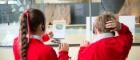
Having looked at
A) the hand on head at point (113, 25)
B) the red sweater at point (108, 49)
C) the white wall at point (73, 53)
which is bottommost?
the white wall at point (73, 53)

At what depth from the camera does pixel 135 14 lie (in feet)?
10.7

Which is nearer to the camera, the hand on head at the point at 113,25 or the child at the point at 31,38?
the child at the point at 31,38

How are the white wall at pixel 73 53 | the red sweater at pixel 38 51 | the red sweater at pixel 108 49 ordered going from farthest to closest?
the white wall at pixel 73 53, the red sweater at pixel 108 49, the red sweater at pixel 38 51

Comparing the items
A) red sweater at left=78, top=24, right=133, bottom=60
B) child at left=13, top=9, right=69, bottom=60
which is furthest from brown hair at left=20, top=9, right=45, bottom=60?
red sweater at left=78, top=24, right=133, bottom=60

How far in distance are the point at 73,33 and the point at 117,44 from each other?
1.36 metres

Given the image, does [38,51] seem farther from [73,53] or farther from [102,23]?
[73,53]

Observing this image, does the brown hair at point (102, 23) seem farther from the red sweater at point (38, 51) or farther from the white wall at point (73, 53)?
the white wall at point (73, 53)

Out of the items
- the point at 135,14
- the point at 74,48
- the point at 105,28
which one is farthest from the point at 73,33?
the point at 105,28

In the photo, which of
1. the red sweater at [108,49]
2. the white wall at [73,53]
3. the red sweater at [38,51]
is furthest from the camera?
the white wall at [73,53]

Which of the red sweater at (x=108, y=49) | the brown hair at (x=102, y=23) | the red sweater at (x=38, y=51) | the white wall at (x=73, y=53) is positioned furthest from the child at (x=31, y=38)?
the white wall at (x=73, y=53)

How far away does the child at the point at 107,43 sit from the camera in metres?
2.01

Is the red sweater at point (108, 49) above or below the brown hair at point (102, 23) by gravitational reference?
below

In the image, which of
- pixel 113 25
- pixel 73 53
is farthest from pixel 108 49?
pixel 73 53

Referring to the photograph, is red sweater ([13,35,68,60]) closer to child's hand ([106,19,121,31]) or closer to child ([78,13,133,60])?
child ([78,13,133,60])
